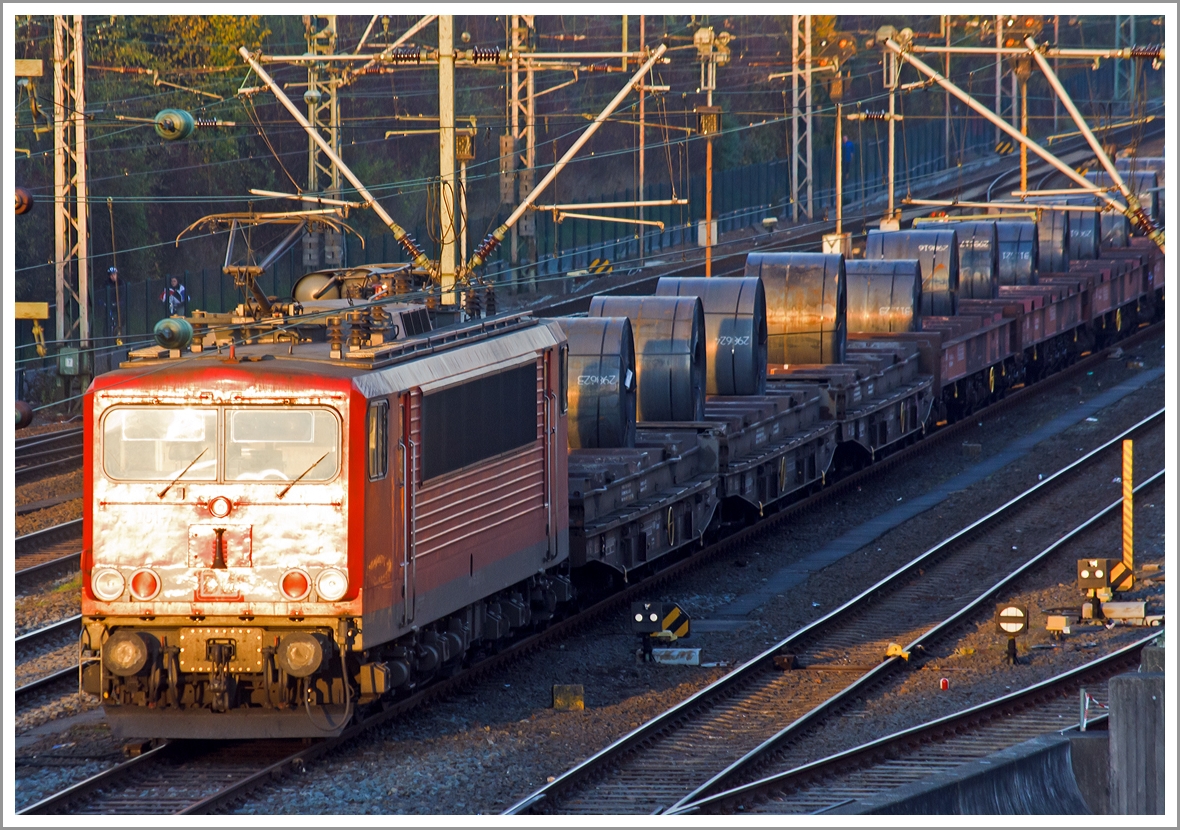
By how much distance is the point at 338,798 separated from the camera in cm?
1377

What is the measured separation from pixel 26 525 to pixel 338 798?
12.5 m

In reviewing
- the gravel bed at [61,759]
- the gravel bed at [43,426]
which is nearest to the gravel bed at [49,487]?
the gravel bed at [43,426]

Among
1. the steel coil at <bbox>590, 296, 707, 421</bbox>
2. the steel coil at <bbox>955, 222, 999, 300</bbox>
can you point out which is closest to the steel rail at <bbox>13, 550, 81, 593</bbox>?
the steel coil at <bbox>590, 296, 707, 421</bbox>

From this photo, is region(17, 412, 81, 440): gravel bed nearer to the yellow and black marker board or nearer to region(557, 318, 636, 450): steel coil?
region(557, 318, 636, 450): steel coil

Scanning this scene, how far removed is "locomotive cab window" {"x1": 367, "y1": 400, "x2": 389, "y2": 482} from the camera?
14398 mm

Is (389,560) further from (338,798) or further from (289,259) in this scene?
(289,259)

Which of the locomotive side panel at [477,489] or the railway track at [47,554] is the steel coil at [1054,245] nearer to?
the railway track at [47,554]

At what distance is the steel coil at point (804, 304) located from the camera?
29.3 m

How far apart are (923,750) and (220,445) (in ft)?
19.6

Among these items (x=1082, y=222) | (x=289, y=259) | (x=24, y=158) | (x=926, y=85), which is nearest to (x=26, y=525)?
(x=926, y=85)

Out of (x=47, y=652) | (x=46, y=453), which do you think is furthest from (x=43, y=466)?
(x=47, y=652)

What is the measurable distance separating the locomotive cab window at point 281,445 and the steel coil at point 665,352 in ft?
32.2

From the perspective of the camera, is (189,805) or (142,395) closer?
(189,805)

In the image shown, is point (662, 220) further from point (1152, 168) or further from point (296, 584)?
point (296, 584)
